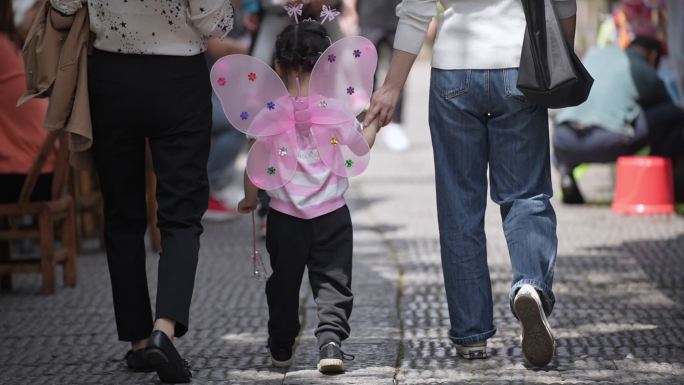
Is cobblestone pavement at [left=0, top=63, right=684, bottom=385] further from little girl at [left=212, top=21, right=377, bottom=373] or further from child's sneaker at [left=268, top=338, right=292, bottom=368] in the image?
little girl at [left=212, top=21, right=377, bottom=373]

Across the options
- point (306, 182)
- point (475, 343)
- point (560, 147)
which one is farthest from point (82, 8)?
point (560, 147)

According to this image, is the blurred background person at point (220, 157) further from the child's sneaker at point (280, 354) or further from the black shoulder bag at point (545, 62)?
the black shoulder bag at point (545, 62)

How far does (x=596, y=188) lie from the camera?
35.1ft

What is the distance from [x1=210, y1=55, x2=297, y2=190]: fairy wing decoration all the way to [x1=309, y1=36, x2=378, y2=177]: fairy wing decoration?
111mm

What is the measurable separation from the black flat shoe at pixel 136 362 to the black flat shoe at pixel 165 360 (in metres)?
0.19

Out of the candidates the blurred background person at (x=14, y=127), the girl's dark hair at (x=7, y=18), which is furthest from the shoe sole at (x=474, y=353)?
the girl's dark hair at (x=7, y=18)

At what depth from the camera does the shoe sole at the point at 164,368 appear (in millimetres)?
4750

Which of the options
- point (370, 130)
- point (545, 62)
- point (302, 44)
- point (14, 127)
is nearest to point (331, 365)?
point (370, 130)

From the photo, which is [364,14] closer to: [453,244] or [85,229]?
[85,229]

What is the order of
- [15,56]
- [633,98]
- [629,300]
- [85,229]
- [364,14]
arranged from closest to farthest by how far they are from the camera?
[629,300], [15,56], [85,229], [633,98], [364,14]

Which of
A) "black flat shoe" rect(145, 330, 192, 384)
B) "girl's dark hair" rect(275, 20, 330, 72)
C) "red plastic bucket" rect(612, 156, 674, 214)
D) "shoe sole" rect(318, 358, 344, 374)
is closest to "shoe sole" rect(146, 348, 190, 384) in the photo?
"black flat shoe" rect(145, 330, 192, 384)

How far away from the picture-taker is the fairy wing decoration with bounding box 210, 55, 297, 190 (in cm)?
502

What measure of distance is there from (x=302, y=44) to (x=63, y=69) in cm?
89

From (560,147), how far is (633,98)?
24.7 inches
